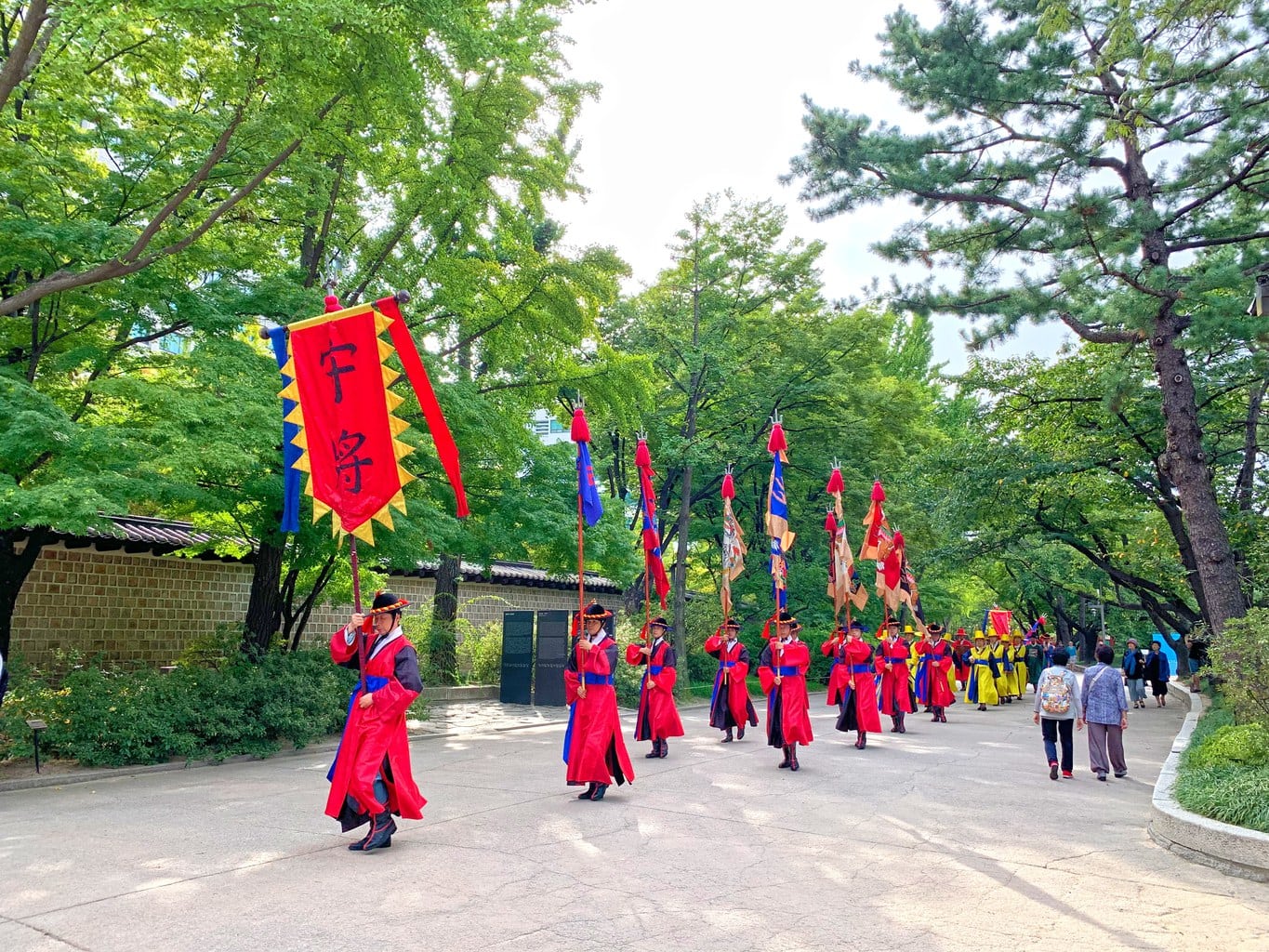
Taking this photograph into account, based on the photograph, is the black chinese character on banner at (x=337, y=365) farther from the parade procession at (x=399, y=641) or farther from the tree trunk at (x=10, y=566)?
the tree trunk at (x=10, y=566)

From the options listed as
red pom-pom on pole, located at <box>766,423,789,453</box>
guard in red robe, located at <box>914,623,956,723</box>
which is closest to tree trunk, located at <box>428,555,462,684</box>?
red pom-pom on pole, located at <box>766,423,789,453</box>

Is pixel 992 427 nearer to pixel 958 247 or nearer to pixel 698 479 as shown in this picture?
pixel 958 247

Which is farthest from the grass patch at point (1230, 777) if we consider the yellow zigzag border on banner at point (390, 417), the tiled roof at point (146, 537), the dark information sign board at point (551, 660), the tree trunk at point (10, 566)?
the tree trunk at point (10, 566)

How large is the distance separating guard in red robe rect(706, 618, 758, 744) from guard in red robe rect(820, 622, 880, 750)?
1.33 meters

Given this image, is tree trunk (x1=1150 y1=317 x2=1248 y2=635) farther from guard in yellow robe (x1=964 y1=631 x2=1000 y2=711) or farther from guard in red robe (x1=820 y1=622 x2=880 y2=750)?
guard in yellow robe (x1=964 y1=631 x2=1000 y2=711)

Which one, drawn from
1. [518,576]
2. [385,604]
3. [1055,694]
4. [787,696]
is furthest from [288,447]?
[518,576]

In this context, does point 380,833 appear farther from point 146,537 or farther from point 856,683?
point 146,537

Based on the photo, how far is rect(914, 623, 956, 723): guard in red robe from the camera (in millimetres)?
19328

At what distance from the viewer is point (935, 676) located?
19.5 metres

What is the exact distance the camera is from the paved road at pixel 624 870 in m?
4.86

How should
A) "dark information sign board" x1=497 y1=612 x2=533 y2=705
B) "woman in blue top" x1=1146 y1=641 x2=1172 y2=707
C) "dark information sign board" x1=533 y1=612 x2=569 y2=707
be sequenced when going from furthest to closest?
"woman in blue top" x1=1146 y1=641 x2=1172 y2=707 < "dark information sign board" x1=497 y1=612 x2=533 y2=705 < "dark information sign board" x1=533 y1=612 x2=569 y2=707

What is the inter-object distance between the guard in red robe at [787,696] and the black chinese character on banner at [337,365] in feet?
21.7

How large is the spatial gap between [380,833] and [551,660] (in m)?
13.6

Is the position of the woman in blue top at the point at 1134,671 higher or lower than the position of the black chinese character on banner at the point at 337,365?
lower
